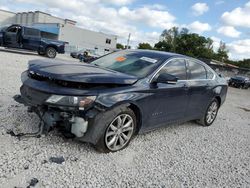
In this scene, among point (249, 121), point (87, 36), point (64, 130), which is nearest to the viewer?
point (64, 130)

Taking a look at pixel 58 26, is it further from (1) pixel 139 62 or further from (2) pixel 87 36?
(1) pixel 139 62

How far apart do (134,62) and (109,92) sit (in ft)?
3.98

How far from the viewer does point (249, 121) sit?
760cm

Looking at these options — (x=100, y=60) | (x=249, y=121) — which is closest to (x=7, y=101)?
(x=100, y=60)

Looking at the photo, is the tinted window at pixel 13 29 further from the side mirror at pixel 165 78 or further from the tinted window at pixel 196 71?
the side mirror at pixel 165 78

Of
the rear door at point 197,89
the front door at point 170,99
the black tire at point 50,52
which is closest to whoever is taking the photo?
the front door at point 170,99

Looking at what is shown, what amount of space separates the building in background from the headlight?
3314 cm

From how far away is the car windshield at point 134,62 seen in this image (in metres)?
4.09

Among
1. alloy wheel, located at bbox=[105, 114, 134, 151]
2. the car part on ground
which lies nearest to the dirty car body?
alloy wheel, located at bbox=[105, 114, 134, 151]

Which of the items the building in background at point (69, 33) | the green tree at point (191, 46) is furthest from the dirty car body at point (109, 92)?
the green tree at point (191, 46)

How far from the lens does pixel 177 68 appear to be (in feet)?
15.1

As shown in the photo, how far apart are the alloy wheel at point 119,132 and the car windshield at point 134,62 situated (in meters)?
0.73

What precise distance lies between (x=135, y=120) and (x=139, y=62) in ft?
3.50

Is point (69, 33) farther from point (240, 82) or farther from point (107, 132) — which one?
point (107, 132)
